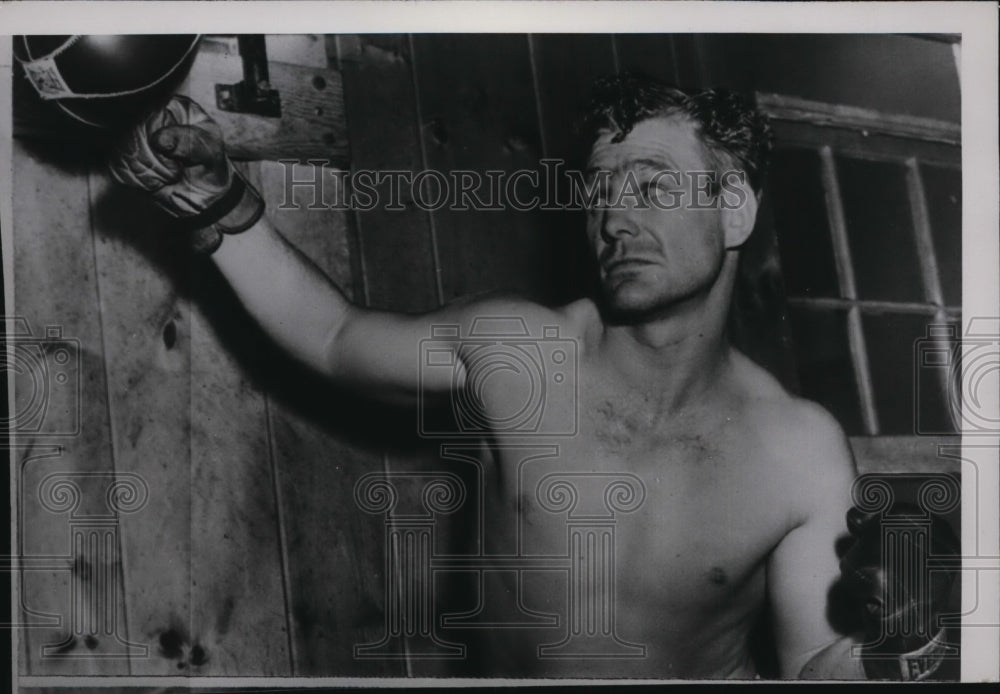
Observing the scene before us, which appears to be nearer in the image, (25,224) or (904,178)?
(25,224)

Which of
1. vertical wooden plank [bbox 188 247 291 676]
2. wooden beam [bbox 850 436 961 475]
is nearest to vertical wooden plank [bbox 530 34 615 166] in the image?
vertical wooden plank [bbox 188 247 291 676]

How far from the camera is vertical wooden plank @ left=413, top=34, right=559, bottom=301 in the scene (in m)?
1.77

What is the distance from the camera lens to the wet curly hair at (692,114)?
1764 millimetres

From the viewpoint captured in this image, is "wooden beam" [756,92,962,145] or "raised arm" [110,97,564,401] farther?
"wooden beam" [756,92,962,145]

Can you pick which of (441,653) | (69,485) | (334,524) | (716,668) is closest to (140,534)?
(69,485)

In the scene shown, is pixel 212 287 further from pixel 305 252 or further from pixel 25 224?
pixel 25 224

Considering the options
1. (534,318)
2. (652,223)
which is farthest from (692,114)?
(534,318)

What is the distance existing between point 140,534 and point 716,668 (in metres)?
1.01

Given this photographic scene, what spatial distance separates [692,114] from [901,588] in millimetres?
907

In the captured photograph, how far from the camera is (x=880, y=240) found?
182 centimetres

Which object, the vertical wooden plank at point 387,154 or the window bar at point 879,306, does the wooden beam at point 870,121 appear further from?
the vertical wooden plank at point 387,154

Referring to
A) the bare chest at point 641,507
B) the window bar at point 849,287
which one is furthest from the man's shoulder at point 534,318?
the window bar at point 849,287

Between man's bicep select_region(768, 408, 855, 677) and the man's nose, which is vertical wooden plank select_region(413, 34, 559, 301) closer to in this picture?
the man's nose

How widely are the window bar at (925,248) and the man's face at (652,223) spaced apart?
373mm
